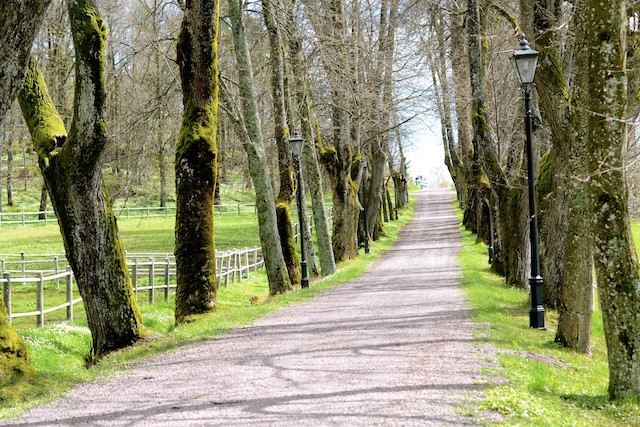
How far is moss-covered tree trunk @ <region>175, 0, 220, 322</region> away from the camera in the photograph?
12883 mm

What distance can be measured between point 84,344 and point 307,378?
6316 mm

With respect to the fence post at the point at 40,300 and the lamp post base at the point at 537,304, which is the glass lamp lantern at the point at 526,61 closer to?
the lamp post base at the point at 537,304

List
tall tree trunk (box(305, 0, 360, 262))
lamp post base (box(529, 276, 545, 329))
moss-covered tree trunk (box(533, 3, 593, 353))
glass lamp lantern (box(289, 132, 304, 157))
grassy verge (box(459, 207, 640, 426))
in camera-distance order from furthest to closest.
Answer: tall tree trunk (box(305, 0, 360, 262)) < glass lamp lantern (box(289, 132, 304, 157)) < lamp post base (box(529, 276, 545, 329)) < moss-covered tree trunk (box(533, 3, 593, 353)) < grassy verge (box(459, 207, 640, 426))

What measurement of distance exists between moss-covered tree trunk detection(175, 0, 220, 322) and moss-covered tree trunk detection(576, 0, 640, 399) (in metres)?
6.67

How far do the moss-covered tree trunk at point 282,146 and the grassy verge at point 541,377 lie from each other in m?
6.80

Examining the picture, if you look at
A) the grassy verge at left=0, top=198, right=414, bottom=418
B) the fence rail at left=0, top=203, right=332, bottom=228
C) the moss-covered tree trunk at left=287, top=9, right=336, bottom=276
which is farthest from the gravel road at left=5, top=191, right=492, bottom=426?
the fence rail at left=0, top=203, right=332, bottom=228

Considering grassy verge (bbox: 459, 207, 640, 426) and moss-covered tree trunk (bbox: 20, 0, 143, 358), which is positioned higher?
moss-covered tree trunk (bbox: 20, 0, 143, 358)

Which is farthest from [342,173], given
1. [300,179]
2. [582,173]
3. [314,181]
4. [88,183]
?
[582,173]

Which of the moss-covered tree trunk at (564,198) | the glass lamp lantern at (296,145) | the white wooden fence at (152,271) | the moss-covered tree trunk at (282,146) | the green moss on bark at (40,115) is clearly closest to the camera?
the moss-covered tree trunk at (564,198)

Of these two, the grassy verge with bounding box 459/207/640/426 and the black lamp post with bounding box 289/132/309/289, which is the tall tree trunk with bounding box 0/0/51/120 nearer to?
the grassy verge with bounding box 459/207/640/426

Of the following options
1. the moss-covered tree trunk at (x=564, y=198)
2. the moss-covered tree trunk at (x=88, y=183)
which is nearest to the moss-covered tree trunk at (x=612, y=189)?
the moss-covered tree trunk at (x=564, y=198)

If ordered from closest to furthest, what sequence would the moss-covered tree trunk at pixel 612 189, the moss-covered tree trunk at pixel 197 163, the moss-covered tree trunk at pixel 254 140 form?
the moss-covered tree trunk at pixel 612 189 → the moss-covered tree trunk at pixel 197 163 → the moss-covered tree trunk at pixel 254 140

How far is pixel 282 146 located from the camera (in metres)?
21.3

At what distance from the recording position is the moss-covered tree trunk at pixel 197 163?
12883 millimetres
